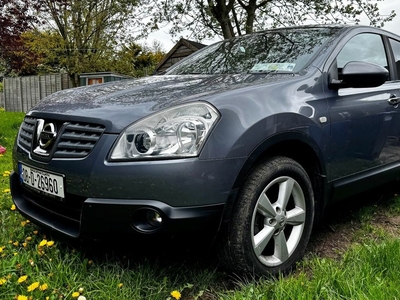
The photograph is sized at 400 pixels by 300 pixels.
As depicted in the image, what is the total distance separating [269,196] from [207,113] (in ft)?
2.07

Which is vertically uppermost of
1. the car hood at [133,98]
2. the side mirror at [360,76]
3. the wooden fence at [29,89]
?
the side mirror at [360,76]

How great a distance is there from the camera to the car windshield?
8.07 ft

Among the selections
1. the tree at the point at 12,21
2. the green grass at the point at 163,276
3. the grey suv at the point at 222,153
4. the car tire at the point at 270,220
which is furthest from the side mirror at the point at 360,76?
the tree at the point at 12,21

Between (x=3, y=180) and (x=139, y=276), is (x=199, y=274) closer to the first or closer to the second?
(x=139, y=276)

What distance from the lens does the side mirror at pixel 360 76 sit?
223cm

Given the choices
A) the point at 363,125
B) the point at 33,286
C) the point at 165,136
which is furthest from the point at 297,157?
the point at 33,286

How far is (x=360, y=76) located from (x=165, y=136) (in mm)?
1264

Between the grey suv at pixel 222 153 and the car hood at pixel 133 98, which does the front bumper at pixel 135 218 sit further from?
the car hood at pixel 133 98

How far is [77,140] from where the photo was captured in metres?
1.80

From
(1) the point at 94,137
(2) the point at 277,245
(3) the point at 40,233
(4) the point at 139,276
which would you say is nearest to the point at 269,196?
(2) the point at 277,245

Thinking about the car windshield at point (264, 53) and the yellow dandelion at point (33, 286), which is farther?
the car windshield at point (264, 53)

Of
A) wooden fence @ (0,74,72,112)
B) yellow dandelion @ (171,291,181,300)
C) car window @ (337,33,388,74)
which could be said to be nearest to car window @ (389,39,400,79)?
car window @ (337,33,388,74)

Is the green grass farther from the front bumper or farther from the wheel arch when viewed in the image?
the wheel arch

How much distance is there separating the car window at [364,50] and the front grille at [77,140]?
5.39ft
